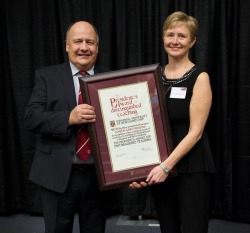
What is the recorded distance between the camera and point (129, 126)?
1847 mm

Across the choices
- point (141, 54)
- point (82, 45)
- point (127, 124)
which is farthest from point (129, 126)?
point (141, 54)

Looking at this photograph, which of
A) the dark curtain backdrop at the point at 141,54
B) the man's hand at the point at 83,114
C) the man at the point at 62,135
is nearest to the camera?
the man's hand at the point at 83,114

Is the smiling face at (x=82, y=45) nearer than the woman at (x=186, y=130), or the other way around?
the woman at (x=186, y=130)

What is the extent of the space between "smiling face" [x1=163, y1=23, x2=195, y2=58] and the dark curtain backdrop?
54.0 inches

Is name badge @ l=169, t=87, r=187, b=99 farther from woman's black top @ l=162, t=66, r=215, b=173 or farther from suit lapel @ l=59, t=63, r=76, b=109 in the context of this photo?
suit lapel @ l=59, t=63, r=76, b=109

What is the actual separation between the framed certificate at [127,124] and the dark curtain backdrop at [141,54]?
4.94 ft

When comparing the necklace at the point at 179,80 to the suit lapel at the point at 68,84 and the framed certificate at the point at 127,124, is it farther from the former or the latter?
the suit lapel at the point at 68,84

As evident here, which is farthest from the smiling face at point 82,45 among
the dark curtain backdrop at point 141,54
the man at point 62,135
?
the dark curtain backdrop at point 141,54

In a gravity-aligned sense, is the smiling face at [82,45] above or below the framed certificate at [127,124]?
above

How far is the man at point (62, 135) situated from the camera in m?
1.89

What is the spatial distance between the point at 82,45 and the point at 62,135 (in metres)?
0.50

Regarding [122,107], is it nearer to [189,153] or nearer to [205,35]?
[189,153]

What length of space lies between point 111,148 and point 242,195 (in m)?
1.93

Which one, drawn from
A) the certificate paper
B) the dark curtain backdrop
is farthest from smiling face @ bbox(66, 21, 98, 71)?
the dark curtain backdrop
